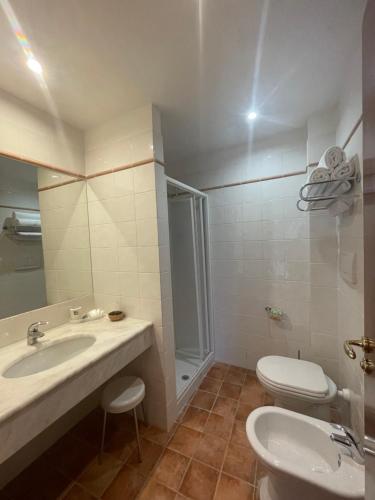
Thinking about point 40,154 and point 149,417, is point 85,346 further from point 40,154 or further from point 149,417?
point 40,154

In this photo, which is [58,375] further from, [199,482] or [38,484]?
[199,482]

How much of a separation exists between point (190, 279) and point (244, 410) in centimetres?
122

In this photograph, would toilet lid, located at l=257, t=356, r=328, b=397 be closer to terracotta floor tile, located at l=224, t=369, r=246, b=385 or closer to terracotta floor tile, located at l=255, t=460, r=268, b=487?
terracotta floor tile, located at l=255, t=460, r=268, b=487

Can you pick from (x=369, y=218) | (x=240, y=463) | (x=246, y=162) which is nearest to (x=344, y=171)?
(x=369, y=218)

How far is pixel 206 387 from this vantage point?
1.87 meters

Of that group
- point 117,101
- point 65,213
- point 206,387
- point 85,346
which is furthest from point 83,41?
point 206,387

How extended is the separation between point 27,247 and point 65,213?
38 cm

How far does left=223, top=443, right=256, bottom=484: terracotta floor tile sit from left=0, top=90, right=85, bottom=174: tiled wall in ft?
7.50

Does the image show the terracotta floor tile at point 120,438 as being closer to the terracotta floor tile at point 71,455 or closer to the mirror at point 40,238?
the terracotta floor tile at point 71,455

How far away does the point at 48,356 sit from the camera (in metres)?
1.22

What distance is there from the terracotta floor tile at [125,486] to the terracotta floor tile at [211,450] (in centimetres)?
36

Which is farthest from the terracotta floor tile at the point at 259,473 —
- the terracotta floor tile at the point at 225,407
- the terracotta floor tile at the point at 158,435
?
the terracotta floor tile at the point at 158,435

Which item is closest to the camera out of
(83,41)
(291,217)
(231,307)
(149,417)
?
(83,41)

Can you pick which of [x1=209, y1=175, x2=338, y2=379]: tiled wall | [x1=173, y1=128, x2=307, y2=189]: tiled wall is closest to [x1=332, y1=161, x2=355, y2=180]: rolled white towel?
[x1=209, y1=175, x2=338, y2=379]: tiled wall
